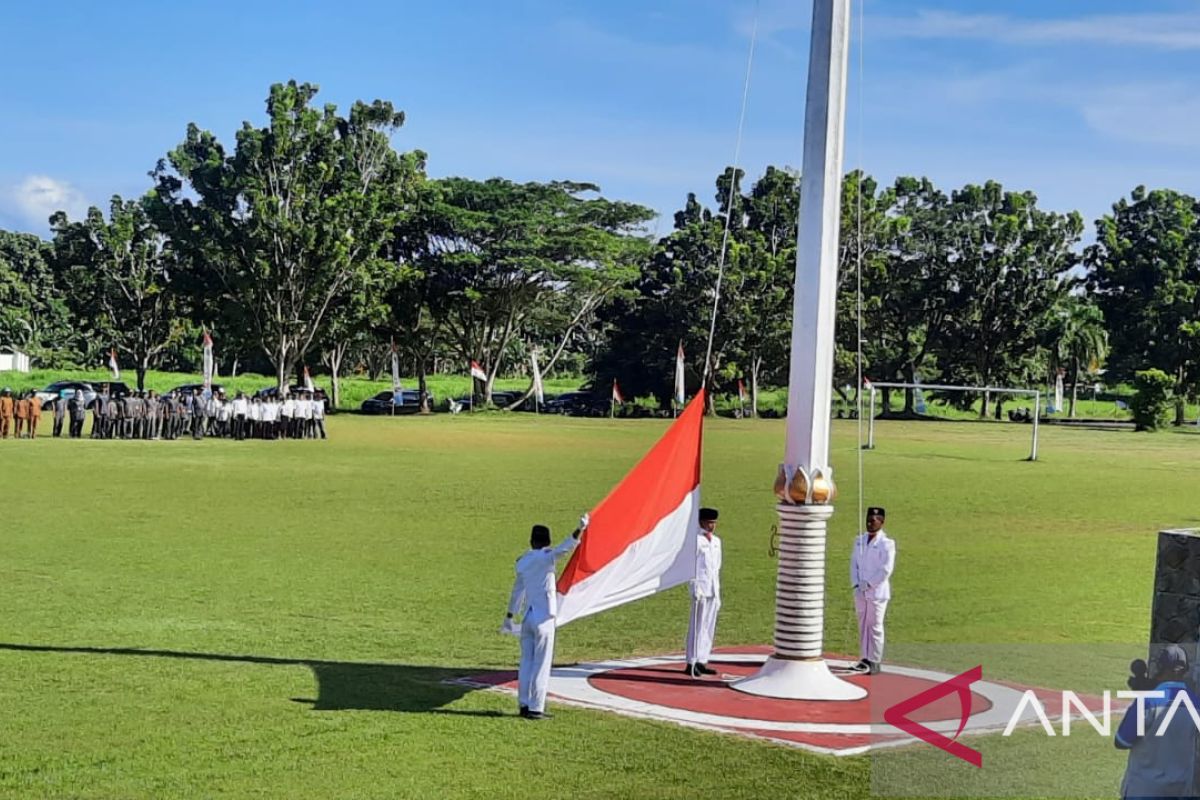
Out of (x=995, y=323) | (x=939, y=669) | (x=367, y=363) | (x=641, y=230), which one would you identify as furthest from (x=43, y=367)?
(x=939, y=669)

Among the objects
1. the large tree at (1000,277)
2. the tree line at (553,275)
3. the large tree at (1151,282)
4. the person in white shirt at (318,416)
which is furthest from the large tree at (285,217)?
the large tree at (1151,282)

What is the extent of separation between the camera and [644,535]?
1201 cm

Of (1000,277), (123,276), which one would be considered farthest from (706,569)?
(1000,277)

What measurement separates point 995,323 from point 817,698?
69.3 m

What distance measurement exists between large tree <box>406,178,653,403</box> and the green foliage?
23.5 meters

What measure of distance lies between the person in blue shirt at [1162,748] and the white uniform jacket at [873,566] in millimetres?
6325

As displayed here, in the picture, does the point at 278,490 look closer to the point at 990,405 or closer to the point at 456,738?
the point at 456,738

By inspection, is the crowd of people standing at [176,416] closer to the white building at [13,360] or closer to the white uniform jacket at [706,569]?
the white uniform jacket at [706,569]

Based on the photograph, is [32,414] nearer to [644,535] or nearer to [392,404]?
[392,404]

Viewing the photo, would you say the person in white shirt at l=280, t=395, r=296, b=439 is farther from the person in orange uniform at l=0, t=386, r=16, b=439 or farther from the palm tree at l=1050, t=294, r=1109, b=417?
the palm tree at l=1050, t=294, r=1109, b=417

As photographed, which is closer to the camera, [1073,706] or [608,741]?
[608,741]

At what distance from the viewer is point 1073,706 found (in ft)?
38.2

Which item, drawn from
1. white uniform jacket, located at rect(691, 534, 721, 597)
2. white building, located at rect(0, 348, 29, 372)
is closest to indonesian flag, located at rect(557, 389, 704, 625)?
white uniform jacket, located at rect(691, 534, 721, 597)

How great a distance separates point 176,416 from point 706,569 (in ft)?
115
